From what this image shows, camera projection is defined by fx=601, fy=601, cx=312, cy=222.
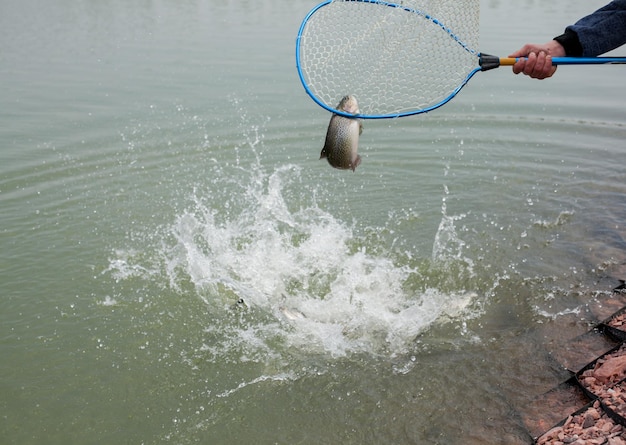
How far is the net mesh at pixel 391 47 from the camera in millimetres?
4773

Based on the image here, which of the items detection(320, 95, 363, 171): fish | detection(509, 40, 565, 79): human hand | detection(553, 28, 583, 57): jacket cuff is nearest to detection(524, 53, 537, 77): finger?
detection(509, 40, 565, 79): human hand

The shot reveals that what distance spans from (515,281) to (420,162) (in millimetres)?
2947

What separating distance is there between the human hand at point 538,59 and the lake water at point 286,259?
2170 millimetres

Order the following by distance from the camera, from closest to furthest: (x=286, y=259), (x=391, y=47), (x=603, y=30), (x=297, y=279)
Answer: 1. (x=603, y=30)
2. (x=391, y=47)
3. (x=297, y=279)
4. (x=286, y=259)

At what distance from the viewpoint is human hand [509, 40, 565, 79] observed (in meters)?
4.05

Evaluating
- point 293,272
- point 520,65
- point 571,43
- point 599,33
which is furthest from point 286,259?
point 599,33

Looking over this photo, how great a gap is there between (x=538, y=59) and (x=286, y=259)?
3190 millimetres

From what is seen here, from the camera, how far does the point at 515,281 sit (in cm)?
577

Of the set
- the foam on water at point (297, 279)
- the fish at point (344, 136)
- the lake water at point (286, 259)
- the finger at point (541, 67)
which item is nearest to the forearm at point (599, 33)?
the finger at point (541, 67)

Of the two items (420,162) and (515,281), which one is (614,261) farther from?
(420,162)

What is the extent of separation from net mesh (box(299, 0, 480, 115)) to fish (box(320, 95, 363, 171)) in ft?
0.70

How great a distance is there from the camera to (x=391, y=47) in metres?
5.85

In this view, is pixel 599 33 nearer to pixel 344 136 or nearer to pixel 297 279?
pixel 344 136

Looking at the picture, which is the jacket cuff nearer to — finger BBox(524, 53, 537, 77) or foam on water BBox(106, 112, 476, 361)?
finger BBox(524, 53, 537, 77)
